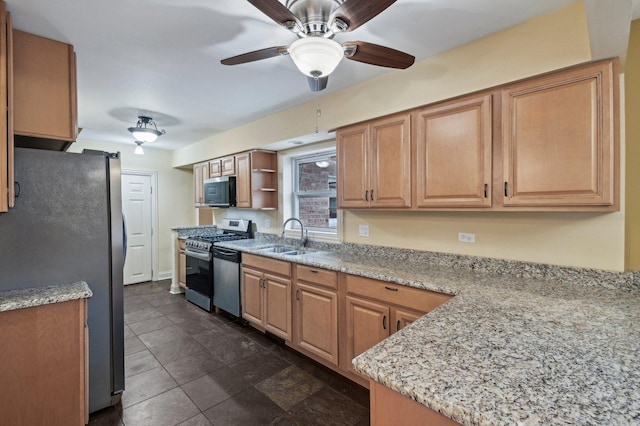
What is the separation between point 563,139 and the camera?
5.39 feet

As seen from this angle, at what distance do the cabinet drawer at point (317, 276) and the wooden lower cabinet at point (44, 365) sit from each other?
1.54m

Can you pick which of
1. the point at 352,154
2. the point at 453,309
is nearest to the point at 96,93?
the point at 352,154

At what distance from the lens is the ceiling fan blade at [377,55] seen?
59.9 inches

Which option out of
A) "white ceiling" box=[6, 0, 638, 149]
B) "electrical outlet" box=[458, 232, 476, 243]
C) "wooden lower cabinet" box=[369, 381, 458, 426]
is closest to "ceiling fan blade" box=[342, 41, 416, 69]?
"white ceiling" box=[6, 0, 638, 149]

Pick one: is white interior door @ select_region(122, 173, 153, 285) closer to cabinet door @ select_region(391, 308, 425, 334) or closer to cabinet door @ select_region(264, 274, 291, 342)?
cabinet door @ select_region(264, 274, 291, 342)

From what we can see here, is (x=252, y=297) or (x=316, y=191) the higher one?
(x=316, y=191)

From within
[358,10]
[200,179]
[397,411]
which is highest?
[358,10]

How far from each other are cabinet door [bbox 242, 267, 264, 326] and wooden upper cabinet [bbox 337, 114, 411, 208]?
1276 millimetres

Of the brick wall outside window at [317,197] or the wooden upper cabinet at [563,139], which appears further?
the brick wall outside window at [317,197]

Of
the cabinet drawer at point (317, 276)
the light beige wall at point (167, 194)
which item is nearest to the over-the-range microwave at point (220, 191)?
the light beige wall at point (167, 194)

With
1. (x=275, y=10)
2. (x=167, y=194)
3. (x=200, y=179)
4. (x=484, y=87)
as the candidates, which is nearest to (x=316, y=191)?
(x=484, y=87)

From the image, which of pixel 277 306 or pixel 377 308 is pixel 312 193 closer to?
pixel 277 306

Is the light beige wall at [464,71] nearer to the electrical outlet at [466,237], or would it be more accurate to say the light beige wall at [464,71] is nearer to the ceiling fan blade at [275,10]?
the electrical outlet at [466,237]

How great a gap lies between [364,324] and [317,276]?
1.85 ft
